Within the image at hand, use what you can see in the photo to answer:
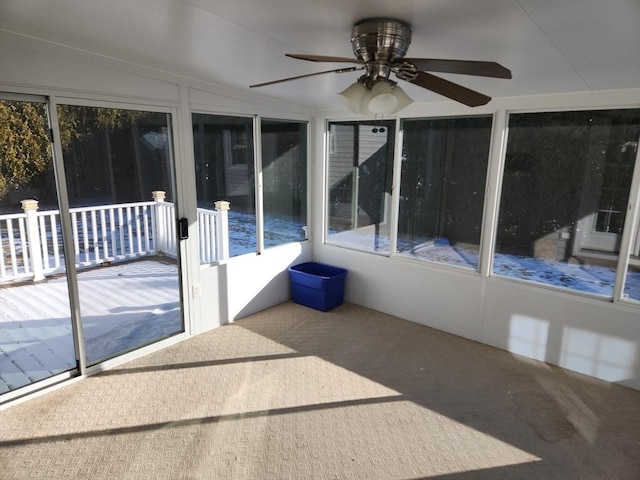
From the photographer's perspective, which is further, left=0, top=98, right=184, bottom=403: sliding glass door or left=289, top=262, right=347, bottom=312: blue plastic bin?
left=289, top=262, right=347, bottom=312: blue plastic bin

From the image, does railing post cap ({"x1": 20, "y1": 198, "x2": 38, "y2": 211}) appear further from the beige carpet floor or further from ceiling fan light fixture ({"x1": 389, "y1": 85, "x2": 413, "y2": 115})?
ceiling fan light fixture ({"x1": 389, "y1": 85, "x2": 413, "y2": 115})

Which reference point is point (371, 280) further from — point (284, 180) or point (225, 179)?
point (225, 179)

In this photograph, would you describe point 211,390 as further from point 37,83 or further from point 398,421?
point 37,83

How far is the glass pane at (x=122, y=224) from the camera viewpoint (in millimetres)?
2732

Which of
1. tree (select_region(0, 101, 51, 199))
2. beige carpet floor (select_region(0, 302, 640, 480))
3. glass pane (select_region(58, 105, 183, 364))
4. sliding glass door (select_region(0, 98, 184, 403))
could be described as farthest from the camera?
glass pane (select_region(58, 105, 183, 364))

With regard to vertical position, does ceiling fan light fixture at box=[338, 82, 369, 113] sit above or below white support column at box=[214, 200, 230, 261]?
above

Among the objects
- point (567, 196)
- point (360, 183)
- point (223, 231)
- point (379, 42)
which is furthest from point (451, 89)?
point (223, 231)

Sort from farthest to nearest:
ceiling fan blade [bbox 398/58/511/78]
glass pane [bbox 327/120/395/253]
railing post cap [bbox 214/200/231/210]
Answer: glass pane [bbox 327/120/395/253], railing post cap [bbox 214/200/231/210], ceiling fan blade [bbox 398/58/511/78]

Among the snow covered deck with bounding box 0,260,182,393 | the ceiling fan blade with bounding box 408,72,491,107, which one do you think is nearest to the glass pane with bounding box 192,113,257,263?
the snow covered deck with bounding box 0,260,182,393

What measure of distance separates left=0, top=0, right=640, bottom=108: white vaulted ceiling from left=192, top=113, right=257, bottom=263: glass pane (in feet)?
2.34

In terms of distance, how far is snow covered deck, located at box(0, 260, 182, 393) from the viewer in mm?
2842

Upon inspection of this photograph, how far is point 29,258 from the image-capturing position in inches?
127

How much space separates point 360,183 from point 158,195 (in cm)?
195

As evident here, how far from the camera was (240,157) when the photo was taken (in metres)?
3.75
